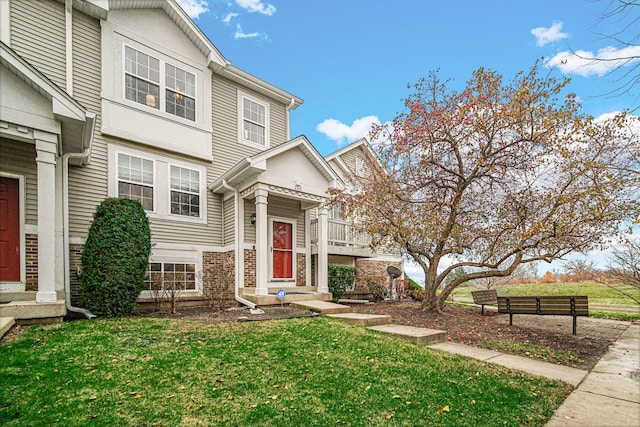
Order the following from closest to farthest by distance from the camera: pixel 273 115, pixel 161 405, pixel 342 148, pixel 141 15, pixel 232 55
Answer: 1. pixel 161 405
2. pixel 141 15
3. pixel 232 55
4. pixel 273 115
5. pixel 342 148

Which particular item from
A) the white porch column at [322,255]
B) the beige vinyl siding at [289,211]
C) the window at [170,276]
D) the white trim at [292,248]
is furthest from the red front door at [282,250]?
the window at [170,276]

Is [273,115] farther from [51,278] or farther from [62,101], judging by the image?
[51,278]

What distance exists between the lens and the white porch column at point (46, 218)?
6086 millimetres

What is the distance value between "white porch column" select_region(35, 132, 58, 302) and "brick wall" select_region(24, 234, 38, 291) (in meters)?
1.47

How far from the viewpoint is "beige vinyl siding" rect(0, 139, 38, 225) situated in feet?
23.4

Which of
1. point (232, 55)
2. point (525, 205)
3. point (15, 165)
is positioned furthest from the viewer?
point (232, 55)

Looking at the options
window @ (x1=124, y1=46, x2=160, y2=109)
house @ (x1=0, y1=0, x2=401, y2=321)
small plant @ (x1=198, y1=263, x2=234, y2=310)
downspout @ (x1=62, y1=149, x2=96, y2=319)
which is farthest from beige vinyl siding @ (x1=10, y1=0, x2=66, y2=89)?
small plant @ (x1=198, y1=263, x2=234, y2=310)

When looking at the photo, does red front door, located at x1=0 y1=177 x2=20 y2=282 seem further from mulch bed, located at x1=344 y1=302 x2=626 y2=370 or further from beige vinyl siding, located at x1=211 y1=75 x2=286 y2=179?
mulch bed, located at x1=344 y1=302 x2=626 y2=370

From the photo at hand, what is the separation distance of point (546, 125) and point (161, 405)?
8.55 meters

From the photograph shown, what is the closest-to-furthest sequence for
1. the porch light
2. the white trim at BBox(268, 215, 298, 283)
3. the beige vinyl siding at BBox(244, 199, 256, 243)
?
the porch light < the beige vinyl siding at BBox(244, 199, 256, 243) < the white trim at BBox(268, 215, 298, 283)

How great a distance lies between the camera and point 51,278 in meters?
6.15

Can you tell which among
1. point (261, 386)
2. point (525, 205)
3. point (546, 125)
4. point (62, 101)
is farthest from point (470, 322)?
point (62, 101)

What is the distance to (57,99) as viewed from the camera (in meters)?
6.20

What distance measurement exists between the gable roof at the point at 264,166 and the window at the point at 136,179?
175 centimetres
